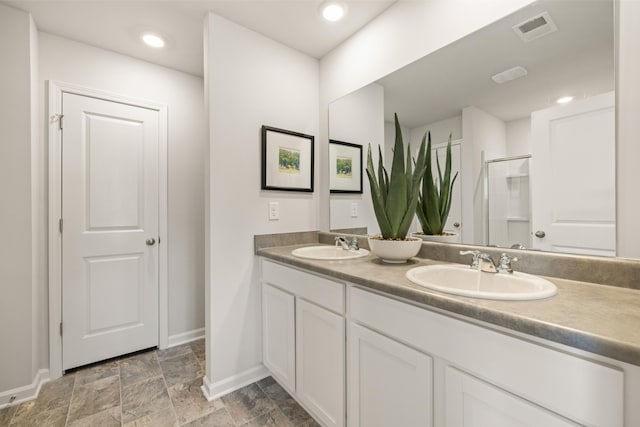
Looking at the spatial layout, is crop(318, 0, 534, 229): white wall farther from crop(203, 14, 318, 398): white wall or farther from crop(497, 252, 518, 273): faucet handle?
crop(497, 252, 518, 273): faucet handle

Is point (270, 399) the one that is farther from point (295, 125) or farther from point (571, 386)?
point (295, 125)

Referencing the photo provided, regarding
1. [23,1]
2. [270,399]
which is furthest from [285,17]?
[270,399]

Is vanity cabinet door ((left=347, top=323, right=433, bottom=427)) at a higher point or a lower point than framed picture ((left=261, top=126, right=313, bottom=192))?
lower

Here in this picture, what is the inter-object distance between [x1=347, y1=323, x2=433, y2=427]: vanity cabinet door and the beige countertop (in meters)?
0.20

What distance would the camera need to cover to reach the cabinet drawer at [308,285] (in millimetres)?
1225

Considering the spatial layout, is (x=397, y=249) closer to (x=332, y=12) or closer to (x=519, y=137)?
(x=519, y=137)

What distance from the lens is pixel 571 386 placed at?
0.60 m

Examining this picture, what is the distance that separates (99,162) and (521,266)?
266 centimetres

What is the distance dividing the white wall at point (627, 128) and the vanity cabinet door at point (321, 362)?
3.47 feet

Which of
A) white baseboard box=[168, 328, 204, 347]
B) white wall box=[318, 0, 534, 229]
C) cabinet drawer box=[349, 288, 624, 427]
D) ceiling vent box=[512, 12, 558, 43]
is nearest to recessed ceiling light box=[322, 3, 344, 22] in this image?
white wall box=[318, 0, 534, 229]

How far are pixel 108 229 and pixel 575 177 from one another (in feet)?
9.00

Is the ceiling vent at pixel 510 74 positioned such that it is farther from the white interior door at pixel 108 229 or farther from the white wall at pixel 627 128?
the white interior door at pixel 108 229

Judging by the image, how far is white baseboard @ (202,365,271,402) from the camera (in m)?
1.65

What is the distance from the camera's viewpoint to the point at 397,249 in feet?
4.30
